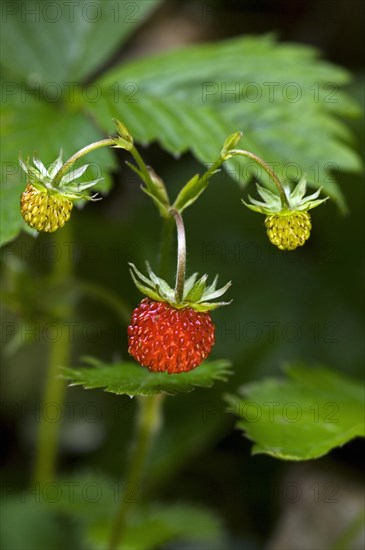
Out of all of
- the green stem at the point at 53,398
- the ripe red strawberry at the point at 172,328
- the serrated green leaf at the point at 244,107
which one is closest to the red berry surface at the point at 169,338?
the ripe red strawberry at the point at 172,328

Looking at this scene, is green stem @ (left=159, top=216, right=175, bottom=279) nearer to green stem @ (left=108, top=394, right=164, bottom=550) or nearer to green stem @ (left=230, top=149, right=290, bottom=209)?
green stem @ (left=230, top=149, right=290, bottom=209)

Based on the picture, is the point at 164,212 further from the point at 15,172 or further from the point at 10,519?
the point at 10,519

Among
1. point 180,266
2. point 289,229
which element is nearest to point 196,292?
point 180,266

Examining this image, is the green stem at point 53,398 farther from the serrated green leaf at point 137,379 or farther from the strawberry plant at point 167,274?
the serrated green leaf at point 137,379

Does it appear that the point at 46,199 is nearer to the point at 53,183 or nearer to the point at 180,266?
the point at 53,183

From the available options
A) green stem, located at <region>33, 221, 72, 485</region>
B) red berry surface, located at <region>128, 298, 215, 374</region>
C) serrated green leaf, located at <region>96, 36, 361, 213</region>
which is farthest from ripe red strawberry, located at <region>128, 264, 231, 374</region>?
green stem, located at <region>33, 221, 72, 485</region>

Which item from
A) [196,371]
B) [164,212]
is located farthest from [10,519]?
[164,212]

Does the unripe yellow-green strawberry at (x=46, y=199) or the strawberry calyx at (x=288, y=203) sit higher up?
the strawberry calyx at (x=288, y=203)
